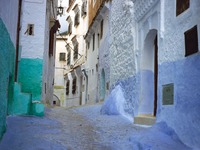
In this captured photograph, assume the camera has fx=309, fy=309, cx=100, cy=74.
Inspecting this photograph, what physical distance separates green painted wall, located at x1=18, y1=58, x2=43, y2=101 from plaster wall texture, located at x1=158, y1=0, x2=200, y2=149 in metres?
5.00

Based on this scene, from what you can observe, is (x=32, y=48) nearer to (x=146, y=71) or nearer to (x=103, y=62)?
(x=146, y=71)

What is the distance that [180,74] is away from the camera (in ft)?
19.1

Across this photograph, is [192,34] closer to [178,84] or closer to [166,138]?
[178,84]

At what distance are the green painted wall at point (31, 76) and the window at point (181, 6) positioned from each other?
5.80m

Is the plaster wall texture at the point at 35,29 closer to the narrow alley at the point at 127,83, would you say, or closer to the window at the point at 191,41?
the narrow alley at the point at 127,83

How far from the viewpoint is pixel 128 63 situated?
31.4 ft

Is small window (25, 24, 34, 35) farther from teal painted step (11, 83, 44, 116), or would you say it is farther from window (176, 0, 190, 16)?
window (176, 0, 190, 16)

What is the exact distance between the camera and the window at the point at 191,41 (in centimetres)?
529

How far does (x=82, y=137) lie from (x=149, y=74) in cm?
269

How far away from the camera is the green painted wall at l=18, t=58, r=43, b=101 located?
1034cm

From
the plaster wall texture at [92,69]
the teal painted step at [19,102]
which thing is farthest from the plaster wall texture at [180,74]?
the plaster wall texture at [92,69]

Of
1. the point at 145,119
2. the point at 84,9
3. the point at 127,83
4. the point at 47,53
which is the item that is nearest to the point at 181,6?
the point at 145,119

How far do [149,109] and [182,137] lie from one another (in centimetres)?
271

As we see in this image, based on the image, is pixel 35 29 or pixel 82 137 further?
pixel 35 29
